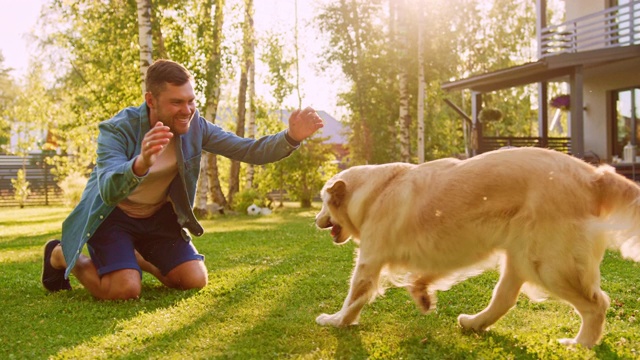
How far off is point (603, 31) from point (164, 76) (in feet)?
54.4

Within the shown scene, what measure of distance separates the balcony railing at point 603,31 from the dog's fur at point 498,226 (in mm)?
14008

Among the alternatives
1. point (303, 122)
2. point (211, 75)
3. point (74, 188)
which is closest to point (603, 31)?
point (211, 75)

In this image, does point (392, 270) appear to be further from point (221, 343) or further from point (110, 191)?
point (110, 191)

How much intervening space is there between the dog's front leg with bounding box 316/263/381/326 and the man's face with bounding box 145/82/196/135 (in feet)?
5.95

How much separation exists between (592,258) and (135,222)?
3.41 m

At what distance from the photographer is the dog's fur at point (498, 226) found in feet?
10.2

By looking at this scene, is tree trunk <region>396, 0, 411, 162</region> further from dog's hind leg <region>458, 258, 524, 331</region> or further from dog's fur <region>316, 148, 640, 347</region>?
dog's hind leg <region>458, 258, 524, 331</region>

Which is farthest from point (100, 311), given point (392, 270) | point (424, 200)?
point (424, 200)

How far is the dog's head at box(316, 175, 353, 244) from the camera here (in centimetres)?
410

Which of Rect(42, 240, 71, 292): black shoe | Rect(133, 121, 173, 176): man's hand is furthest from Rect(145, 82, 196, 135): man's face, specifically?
Rect(42, 240, 71, 292): black shoe

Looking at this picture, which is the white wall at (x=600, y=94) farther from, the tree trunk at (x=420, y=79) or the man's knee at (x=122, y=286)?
the man's knee at (x=122, y=286)

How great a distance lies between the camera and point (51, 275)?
5.23 m

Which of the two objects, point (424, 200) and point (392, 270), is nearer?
point (424, 200)

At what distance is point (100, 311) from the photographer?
4.43 metres
